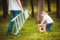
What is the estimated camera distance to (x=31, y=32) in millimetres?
2787

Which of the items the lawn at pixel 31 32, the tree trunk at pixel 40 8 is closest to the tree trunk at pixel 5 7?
the lawn at pixel 31 32

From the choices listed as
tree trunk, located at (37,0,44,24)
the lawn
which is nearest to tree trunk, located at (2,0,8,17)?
the lawn

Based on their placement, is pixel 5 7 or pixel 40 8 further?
pixel 5 7

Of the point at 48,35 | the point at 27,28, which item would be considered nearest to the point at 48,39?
the point at 48,35

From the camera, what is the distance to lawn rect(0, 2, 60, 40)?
106 inches

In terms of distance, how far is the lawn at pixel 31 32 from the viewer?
2.69m

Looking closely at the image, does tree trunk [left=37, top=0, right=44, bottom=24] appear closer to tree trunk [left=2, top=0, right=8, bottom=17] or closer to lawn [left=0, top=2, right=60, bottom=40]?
lawn [left=0, top=2, right=60, bottom=40]

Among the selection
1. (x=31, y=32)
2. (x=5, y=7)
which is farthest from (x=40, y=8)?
(x=5, y=7)

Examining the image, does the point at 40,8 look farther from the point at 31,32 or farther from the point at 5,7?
the point at 5,7

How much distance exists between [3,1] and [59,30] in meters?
0.73

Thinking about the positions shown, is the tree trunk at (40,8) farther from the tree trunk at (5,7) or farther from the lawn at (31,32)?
the tree trunk at (5,7)

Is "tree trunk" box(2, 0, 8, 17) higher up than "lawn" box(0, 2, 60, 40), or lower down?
higher up

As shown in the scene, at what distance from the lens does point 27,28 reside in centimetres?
284

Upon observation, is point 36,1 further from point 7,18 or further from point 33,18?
point 7,18
